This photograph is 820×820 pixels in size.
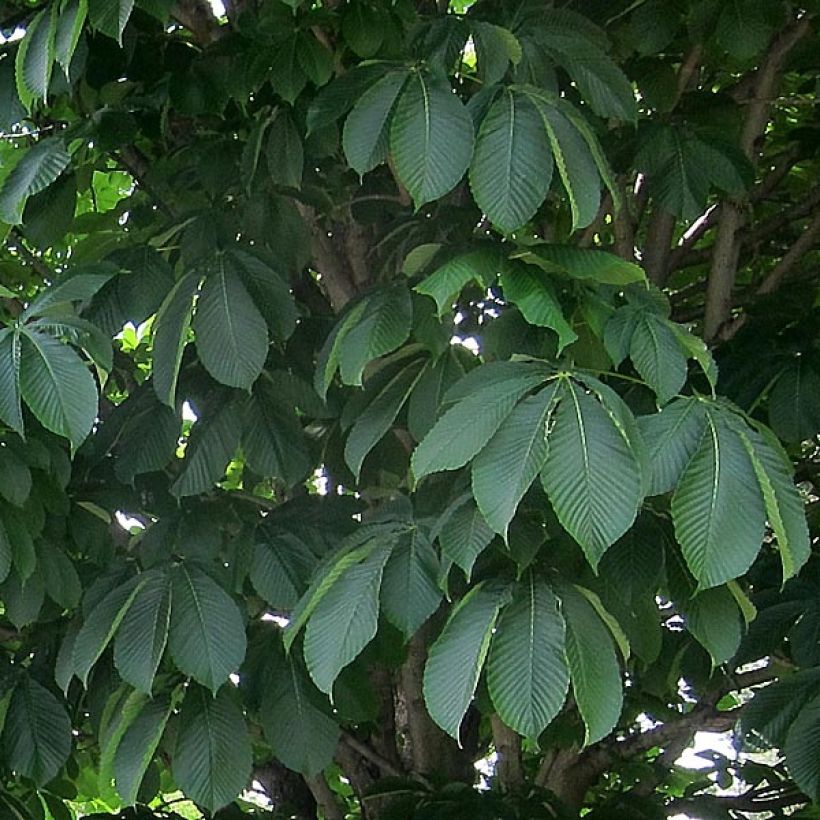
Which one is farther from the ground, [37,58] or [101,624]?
[37,58]

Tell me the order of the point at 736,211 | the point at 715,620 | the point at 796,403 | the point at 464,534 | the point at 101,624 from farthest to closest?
the point at 736,211 → the point at 796,403 → the point at 101,624 → the point at 715,620 → the point at 464,534

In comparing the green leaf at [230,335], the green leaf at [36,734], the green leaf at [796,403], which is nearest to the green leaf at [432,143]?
the green leaf at [230,335]

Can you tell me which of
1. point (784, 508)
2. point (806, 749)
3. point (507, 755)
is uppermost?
point (784, 508)

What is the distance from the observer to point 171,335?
1196 millimetres

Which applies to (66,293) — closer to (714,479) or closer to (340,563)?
(340,563)

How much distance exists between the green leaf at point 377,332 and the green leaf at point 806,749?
545 millimetres

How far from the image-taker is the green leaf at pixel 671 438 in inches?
35.6

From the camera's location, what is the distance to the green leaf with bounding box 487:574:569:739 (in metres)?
0.90

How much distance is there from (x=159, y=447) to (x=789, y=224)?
107 cm

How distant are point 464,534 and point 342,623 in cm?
13

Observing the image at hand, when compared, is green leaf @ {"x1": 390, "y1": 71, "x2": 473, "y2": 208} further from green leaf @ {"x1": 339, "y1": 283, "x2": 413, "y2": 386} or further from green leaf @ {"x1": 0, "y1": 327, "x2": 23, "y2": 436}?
green leaf @ {"x1": 0, "y1": 327, "x2": 23, "y2": 436}

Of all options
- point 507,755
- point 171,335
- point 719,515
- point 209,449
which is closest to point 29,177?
point 171,335

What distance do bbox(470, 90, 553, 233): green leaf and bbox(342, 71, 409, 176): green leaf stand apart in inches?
4.0

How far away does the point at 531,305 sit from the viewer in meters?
1.00
